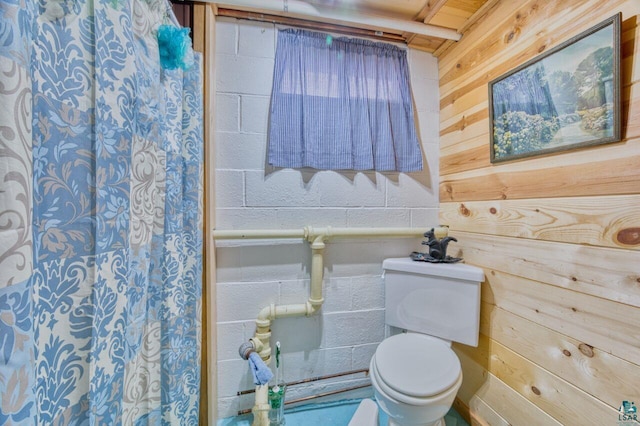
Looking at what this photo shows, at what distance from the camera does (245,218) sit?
137cm

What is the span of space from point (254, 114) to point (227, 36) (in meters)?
0.42

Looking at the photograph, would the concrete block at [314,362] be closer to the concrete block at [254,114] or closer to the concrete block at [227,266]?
the concrete block at [227,266]

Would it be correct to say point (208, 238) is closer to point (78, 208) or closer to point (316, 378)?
point (78, 208)

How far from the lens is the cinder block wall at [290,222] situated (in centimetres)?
135

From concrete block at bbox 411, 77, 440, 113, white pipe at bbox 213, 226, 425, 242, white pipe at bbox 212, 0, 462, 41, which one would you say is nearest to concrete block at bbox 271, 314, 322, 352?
white pipe at bbox 213, 226, 425, 242

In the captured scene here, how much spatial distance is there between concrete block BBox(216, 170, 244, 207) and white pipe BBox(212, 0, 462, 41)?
0.79m

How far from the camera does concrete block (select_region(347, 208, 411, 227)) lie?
4.86 feet

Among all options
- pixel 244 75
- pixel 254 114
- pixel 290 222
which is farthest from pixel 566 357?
pixel 244 75

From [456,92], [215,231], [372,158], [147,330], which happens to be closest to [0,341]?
[147,330]

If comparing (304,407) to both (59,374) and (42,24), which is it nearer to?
(59,374)

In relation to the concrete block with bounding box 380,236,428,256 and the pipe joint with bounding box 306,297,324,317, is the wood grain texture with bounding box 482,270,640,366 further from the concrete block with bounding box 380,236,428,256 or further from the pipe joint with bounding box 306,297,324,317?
the pipe joint with bounding box 306,297,324,317

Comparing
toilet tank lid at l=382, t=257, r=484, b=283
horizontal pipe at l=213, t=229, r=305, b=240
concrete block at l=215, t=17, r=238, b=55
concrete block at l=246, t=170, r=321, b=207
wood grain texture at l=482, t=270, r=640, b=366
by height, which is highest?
concrete block at l=215, t=17, r=238, b=55

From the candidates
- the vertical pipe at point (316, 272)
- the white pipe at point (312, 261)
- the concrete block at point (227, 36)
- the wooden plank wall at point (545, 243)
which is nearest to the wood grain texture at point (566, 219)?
the wooden plank wall at point (545, 243)

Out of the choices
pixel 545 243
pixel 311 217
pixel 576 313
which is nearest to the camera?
pixel 576 313
